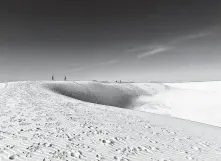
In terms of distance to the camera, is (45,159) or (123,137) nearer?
(45,159)

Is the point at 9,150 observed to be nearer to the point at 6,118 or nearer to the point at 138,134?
the point at 6,118

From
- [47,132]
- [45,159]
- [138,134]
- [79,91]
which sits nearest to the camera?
[45,159]

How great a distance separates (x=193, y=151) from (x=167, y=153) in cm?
159

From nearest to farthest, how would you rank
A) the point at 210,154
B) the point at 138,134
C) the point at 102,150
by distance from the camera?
the point at 102,150 < the point at 210,154 < the point at 138,134

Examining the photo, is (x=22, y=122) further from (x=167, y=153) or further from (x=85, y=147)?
(x=167, y=153)

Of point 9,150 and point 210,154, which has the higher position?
point 9,150

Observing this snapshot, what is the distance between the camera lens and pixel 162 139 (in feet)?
36.0

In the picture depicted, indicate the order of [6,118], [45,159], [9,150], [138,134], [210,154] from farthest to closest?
1. [6,118]
2. [138,134]
3. [210,154]
4. [9,150]
5. [45,159]

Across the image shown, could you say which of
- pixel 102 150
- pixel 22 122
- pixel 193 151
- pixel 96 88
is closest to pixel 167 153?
pixel 193 151

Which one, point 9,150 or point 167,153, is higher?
point 9,150

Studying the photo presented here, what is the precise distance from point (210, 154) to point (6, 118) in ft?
42.0

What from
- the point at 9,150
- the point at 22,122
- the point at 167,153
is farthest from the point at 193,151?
the point at 22,122

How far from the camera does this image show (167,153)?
8797 mm

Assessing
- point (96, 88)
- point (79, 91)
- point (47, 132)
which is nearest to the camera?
point (47, 132)
